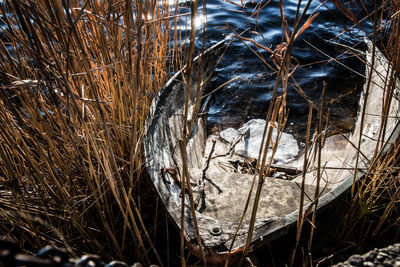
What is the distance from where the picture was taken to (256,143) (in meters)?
2.60

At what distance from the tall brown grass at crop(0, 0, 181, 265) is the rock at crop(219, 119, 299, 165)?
104 cm

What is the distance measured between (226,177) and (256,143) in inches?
29.8

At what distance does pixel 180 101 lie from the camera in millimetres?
2344

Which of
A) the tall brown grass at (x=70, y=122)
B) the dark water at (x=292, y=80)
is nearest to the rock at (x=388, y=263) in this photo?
the tall brown grass at (x=70, y=122)

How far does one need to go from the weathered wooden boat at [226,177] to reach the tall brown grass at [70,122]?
0.18 m

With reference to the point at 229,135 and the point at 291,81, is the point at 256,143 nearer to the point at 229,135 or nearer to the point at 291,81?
the point at 229,135

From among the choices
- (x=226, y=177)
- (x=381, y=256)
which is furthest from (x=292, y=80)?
(x=381, y=256)

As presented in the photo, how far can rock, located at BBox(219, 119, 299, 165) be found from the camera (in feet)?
8.16

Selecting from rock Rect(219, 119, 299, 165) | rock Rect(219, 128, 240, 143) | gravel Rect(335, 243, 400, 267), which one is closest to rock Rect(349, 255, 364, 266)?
gravel Rect(335, 243, 400, 267)

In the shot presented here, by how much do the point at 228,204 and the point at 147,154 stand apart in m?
0.57

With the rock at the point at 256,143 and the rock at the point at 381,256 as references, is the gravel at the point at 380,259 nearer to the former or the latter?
the rock at the point at 381,256

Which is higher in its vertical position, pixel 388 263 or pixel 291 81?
pixel 291 81

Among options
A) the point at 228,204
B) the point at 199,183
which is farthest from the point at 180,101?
the point at 228,204

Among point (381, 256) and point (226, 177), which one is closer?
point (381, 256)
